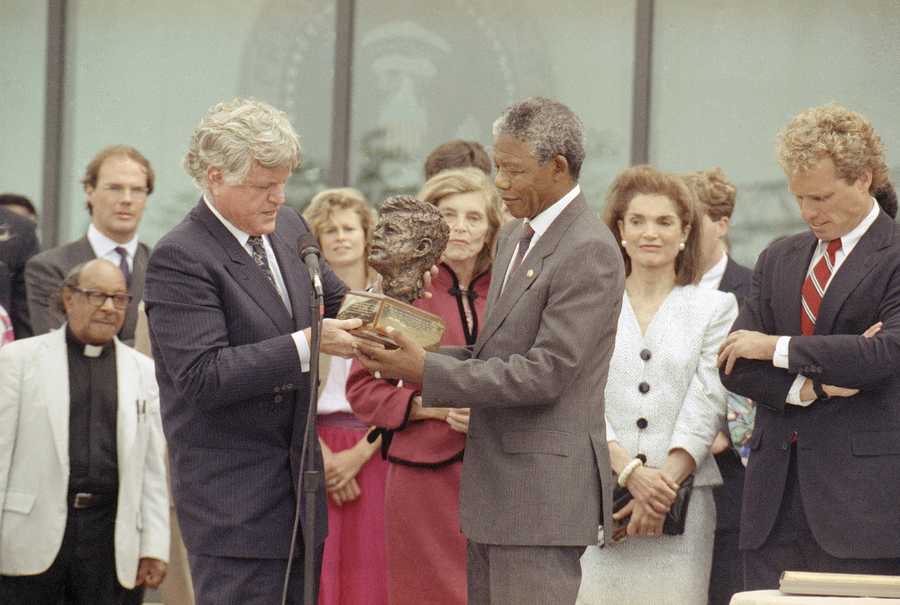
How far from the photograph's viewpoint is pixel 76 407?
6941mm

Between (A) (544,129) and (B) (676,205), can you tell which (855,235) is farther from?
(A) (544,129)

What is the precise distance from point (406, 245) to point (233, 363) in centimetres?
72

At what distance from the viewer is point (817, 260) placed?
17.7 feet

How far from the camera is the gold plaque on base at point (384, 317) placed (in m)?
4.61

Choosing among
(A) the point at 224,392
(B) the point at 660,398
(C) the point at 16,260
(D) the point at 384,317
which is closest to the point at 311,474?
(A) the point at 224,392

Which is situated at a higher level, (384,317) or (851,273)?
(851,273)

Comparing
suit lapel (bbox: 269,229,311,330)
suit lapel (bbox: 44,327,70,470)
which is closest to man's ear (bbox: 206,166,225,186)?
suit lapel (bbox: 269,229,311,330)

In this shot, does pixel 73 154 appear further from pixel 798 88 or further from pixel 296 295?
pixel 296 295

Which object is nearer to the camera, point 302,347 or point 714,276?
point 302,347

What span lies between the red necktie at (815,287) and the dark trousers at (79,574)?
125 inches

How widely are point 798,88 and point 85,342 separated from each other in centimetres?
484

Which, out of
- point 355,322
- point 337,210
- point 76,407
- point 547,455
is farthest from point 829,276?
point 76,407

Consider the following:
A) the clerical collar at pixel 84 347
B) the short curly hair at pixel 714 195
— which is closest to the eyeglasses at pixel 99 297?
the clerical collar at pixel 84 347

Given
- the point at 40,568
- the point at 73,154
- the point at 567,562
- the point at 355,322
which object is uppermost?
the point at 73,154
